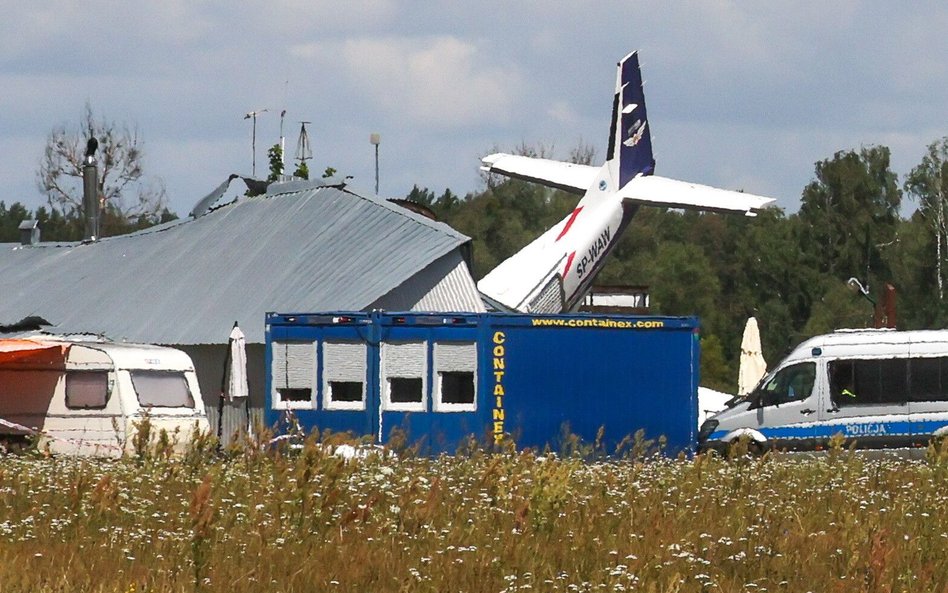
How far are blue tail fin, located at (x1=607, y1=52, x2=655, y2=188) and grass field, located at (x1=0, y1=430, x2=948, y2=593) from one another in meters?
35.2

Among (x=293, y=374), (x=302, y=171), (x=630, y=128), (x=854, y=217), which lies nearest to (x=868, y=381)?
(x=293, y=374)

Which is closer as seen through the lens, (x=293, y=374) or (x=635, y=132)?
(x=293, y=374)

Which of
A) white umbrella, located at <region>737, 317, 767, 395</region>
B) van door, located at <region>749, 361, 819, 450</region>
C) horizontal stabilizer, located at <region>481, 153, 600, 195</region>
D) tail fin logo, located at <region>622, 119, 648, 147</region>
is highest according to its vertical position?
tail fin logo, located at <region>622, 119, 648, 147</region>

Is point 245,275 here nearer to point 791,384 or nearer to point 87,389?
point 87,389

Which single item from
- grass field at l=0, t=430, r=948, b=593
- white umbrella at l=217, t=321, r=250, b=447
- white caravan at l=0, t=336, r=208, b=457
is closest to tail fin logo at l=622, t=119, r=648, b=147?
white umbrella at l=217, t=321, r=250, b=447

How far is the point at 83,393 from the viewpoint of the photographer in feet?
78.2

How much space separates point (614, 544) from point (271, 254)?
2882 centimetres

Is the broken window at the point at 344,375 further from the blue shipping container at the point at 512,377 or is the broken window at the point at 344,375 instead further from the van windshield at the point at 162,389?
the van windshield at the point at 162,389

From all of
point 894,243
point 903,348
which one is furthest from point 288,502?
point 894,243

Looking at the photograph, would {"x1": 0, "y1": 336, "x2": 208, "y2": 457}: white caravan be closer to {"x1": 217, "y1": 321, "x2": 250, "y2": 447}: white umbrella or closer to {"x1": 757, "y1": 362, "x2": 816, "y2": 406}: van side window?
{"x1": 217, "y1": 321, "x2": 250, "y2": 447}: white umbrella

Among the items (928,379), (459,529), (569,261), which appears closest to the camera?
(459,529)

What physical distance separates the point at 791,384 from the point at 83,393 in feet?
35.9

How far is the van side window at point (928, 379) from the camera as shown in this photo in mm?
25000

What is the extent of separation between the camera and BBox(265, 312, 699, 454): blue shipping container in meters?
25.0
